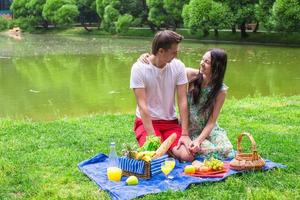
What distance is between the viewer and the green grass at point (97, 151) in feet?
14.4

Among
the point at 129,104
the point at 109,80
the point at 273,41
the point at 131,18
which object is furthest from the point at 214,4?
the point at 129,104

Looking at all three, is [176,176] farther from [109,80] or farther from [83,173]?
[109,80]

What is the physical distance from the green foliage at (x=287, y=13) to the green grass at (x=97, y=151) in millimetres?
19287

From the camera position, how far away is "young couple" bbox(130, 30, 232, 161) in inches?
199

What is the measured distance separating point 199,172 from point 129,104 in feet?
23.2

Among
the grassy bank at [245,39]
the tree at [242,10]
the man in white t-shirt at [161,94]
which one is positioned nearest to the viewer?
the man in white t-shirt at [161,94]

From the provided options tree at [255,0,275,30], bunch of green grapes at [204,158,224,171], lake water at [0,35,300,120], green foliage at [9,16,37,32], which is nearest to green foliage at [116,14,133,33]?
tree at [255,0,275,30]

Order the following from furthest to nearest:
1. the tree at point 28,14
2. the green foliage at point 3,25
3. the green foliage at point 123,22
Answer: the green foliage at point 3,25 → the tree at point 28,14 → the green foliage at point 123,22

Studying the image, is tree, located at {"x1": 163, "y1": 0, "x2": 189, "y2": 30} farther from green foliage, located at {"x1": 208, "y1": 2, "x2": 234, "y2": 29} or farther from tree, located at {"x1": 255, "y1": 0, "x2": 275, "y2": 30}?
tree, located at {"x1": 255, "y1": 0, "x2": 275, "y2": 30}

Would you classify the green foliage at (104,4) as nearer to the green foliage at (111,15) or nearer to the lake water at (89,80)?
the green foliage at (111,15)

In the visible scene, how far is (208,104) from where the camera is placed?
207 inches

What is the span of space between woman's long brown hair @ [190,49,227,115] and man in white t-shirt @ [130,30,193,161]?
0.46ft

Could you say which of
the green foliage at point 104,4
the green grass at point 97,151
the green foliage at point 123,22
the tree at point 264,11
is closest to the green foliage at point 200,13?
the tree at point 264,11

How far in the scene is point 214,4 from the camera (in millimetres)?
33125
